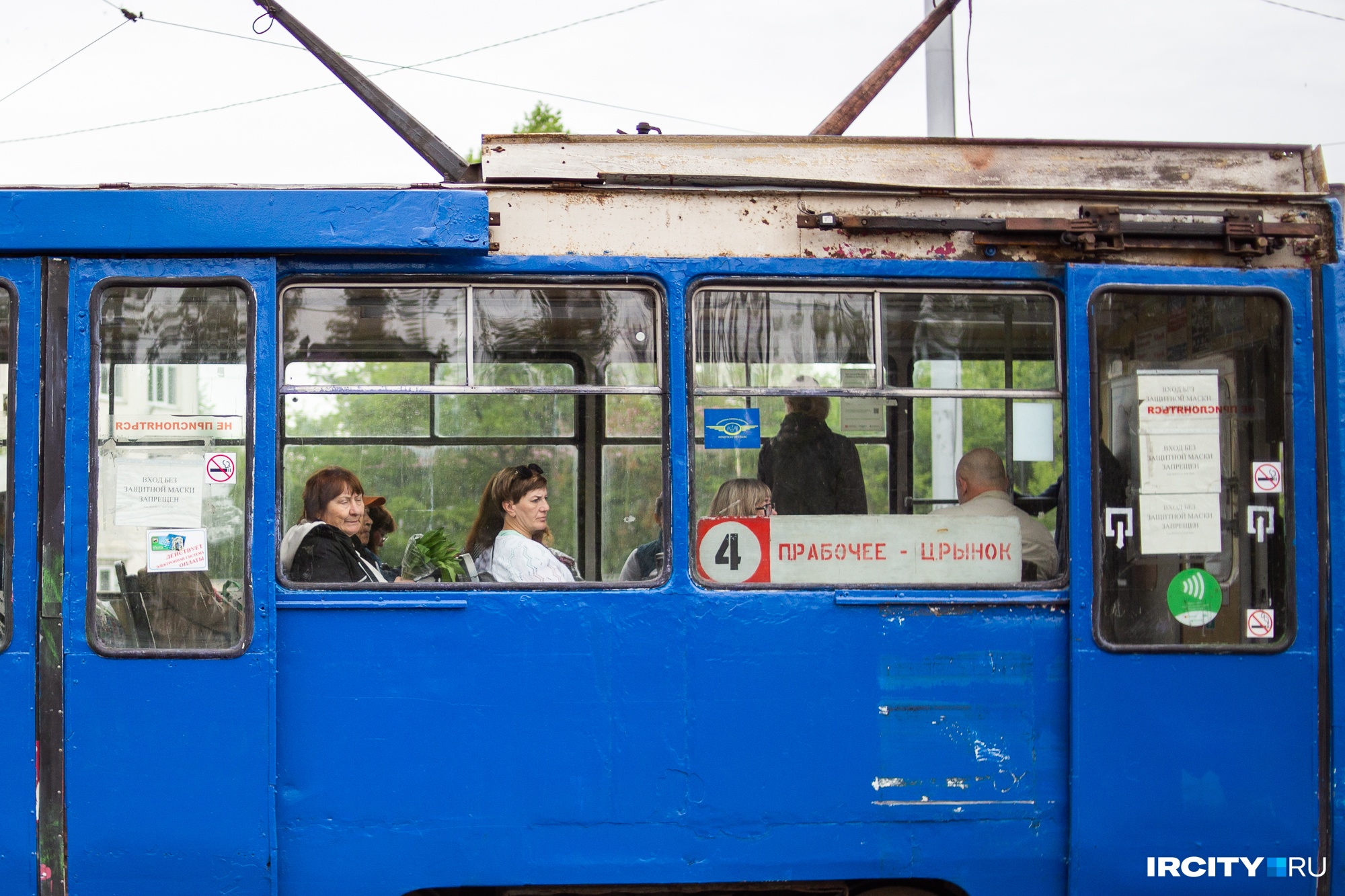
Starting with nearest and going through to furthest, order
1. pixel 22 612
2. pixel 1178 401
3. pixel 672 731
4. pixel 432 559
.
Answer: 1. pixel 22 612
2. pixel 672 731
3. pixel 1178 401
4. pixel 432 559

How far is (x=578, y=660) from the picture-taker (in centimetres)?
354

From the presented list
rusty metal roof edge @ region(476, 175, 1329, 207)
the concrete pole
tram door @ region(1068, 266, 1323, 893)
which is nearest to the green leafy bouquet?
rusty metal roof edge @ region(476, 175, 1329, 207)

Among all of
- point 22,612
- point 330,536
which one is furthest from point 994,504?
point 22,612

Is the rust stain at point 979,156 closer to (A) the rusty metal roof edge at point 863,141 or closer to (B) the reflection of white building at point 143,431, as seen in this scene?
(A) the rusty metal roof edge at point 863,141

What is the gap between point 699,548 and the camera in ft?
11.8

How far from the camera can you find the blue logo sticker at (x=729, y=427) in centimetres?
361

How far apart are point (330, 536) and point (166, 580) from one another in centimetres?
53

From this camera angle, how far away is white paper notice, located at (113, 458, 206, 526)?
3.51 metres

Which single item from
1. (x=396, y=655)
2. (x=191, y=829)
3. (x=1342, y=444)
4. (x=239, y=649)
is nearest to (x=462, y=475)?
(x=396, y=655)

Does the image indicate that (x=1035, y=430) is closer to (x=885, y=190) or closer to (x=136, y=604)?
(x=885, y=190)

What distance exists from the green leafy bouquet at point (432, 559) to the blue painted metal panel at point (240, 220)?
1016mm

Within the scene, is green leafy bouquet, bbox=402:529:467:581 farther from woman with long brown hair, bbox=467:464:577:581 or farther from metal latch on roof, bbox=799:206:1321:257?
metal latch on roof, bbox=799:206:1321:257

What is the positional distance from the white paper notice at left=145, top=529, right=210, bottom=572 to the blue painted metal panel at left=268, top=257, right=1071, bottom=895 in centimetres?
34

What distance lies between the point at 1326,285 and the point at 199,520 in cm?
385
